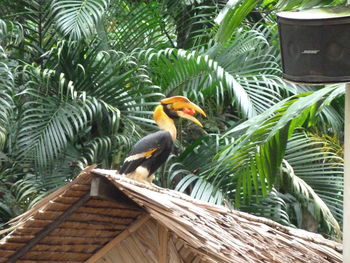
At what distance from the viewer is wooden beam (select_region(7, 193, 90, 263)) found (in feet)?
15.6

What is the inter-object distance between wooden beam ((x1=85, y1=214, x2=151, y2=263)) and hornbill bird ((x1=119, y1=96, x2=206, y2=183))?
1269mm

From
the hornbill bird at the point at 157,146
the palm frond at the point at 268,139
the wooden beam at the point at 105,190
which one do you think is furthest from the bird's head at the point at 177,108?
the wooden beam at the point at 105,190

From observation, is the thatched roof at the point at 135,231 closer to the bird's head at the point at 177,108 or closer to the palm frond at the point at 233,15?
the palm frond at the point at 233,15

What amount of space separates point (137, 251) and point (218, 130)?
4065 millimetres

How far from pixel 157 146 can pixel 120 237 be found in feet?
5.34

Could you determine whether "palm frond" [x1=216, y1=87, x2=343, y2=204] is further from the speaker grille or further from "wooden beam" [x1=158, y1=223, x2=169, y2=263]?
the speaker grille

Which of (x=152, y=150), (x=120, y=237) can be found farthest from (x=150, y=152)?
(x=120, y=237)

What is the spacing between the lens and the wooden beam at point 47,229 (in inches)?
187

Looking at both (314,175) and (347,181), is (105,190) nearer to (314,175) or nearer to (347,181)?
(347,181)

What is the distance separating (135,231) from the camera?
5055mm

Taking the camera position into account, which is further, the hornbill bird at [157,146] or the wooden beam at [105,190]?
the hornbill bird at [157,146]

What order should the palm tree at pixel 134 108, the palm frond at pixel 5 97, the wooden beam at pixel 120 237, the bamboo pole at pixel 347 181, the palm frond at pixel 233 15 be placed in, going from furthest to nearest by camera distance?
1. the palm tree at pixel 134 108
2. the palm frond at pixel 5 97
3. the palm frond at pixel 233 15
4. the wooden beam at pixel 120 237
5. the bamboo pole at pixel 347 181

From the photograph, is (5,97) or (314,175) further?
(314,175)

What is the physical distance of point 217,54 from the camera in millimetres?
8852
